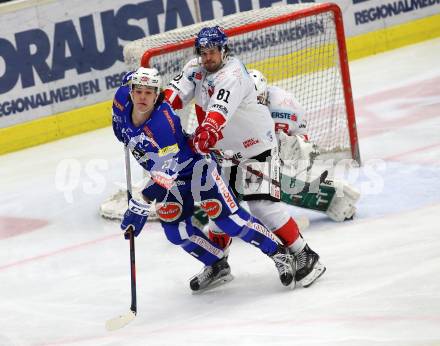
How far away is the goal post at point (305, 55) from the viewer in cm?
689

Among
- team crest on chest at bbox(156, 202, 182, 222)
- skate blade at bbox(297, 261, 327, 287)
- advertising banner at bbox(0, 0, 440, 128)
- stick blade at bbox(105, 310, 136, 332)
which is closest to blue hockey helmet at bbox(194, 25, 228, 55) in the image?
team crest on chest at bbox(156, 202, 182, 222)

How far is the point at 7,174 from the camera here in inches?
323

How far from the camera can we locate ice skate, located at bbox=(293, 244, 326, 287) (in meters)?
4.82

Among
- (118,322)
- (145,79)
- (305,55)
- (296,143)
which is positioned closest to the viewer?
(145,79)

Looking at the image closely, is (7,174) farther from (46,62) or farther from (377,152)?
(377,152)

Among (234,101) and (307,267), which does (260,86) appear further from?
(307,267)

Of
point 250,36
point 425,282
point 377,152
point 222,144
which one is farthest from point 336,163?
point 425,282

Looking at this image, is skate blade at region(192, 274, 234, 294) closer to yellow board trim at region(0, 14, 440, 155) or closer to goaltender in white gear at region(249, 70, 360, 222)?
goaltender in white gear at region(249, 70, 360, 222)

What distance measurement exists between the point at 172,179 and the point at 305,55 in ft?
10.1

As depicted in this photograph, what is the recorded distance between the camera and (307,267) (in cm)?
484

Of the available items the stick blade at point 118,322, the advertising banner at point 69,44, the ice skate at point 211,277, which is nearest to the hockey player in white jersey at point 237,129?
the ice skate at point 211,277

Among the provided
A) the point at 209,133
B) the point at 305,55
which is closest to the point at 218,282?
the point at 209,133

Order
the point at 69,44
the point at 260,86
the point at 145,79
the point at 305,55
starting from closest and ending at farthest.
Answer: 1. the point at 145,79
2. the point at 260,86
3. the point at 305,55
4. the point at 69,44

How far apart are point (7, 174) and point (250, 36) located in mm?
2399
